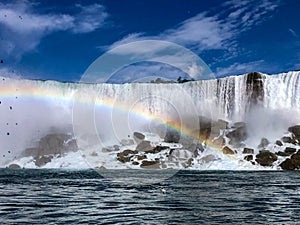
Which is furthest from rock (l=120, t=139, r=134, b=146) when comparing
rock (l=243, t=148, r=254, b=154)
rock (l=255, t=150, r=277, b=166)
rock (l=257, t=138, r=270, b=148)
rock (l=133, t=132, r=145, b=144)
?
rock (l=255, t=150, r=277, b=166)

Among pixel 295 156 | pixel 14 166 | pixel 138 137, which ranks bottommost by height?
pixel 14 166

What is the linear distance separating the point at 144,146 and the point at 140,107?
20638mm

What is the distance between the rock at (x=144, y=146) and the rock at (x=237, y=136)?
43.3ft

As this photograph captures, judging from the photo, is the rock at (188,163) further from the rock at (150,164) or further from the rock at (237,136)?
the rock at (237,136)

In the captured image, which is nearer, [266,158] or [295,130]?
[266,158]

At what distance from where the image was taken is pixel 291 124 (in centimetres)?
7512

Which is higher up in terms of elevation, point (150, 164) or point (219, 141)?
point (219, 141)

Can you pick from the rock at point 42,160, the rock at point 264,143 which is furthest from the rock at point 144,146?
the rock at point 264,143

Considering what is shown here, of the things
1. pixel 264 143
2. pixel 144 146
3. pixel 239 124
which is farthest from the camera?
pixel 144 146

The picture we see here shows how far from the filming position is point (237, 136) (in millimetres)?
75625

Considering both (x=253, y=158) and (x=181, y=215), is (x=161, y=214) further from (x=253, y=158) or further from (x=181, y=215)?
(x=253, y=158)

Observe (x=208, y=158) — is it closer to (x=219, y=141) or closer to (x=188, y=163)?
(x=188, y=163)

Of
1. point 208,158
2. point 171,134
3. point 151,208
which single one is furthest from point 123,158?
point 151,208

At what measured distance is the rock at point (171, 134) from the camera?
3263 inches
